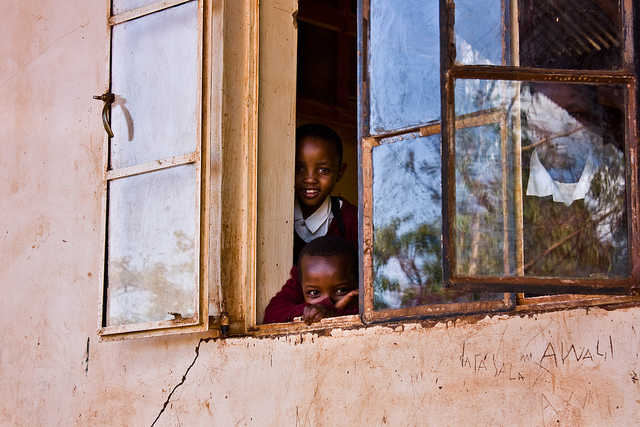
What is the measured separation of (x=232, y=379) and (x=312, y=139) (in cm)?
124

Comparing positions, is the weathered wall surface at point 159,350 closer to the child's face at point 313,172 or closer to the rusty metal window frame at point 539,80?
the rusty metal window frame at point 539,80

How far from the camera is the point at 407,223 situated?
3.10m

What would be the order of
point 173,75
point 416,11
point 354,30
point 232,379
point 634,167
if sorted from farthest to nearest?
point 354,30 → point 173,75 → point 232,379 → point 416,11 → point 634,167

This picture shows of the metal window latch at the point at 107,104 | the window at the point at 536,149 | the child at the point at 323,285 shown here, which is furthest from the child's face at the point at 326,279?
the metal window latch at the point at 107,104

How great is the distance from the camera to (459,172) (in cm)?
251

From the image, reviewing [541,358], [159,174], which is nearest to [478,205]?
[541,358]

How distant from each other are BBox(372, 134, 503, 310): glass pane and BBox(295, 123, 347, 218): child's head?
0.95 meters

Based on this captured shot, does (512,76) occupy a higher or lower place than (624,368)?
higher

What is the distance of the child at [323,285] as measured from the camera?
3537mm

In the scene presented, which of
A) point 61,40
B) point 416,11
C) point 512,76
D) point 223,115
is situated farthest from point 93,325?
point 512,76

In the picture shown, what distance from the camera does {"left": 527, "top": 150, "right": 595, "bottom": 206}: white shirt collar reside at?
8.11ft

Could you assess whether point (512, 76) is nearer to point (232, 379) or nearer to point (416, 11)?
point (416, 11)

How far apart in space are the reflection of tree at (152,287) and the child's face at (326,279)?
0.46m

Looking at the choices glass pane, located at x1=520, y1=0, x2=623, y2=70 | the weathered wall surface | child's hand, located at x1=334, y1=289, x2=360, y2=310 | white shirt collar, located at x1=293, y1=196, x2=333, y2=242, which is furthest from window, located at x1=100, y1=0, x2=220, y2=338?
glass pane, located at x1=520, y1=0, x2=623, y2=70
